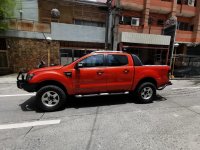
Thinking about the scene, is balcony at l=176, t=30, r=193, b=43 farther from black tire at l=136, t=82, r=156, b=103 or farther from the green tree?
the green tree

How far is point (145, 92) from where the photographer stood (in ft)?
20.7

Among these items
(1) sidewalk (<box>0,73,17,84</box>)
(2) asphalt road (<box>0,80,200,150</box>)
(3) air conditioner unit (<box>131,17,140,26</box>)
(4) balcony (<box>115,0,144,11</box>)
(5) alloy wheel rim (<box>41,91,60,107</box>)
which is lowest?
(1) sidewalk (<box>0,73,17,84</box>)

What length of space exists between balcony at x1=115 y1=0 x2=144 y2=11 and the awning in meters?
4.58

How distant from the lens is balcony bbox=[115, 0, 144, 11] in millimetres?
16178

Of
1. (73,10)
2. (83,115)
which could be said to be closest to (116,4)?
(73,10)

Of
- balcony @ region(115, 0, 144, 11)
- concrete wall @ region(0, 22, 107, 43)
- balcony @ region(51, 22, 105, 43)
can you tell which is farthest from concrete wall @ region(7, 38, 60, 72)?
balcony @ region(115, 0, 144, 11)

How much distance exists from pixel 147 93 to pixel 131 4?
43.1 feet

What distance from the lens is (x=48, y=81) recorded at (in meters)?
5.26

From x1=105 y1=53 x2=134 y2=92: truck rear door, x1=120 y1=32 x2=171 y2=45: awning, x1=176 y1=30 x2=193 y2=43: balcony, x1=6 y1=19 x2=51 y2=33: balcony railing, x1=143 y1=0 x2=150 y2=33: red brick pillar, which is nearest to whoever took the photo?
x1=105 y1=53 x2=134 y2=92: truck rear door

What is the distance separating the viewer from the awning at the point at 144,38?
13555mm

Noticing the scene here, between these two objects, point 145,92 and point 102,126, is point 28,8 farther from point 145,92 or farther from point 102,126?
point 102,126

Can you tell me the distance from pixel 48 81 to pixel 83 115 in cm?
160

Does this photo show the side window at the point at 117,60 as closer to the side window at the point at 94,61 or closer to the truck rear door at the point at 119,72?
the truck rear door at the point at 119,72

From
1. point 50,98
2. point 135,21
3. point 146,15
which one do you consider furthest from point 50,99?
point 146,15
